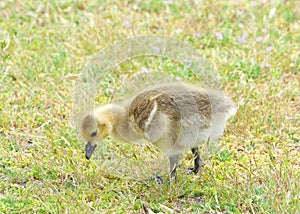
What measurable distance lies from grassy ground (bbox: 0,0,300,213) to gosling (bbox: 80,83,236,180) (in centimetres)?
27

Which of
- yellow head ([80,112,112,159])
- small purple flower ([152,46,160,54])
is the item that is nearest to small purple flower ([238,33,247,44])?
small purple flower ([152,46,160,54])

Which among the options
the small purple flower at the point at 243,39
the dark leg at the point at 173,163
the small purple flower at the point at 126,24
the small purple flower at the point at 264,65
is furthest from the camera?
the small purple flower at the point at 126,24

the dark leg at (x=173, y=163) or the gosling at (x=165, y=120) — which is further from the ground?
the gosling at (x=165, y=120)

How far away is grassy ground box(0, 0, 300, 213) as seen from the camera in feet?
13.0

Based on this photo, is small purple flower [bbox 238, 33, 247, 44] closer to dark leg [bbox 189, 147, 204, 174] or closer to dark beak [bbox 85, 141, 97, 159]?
dark leg [bbox 189, 147, 204, 174]

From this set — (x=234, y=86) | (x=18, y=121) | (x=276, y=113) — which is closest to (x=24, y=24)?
(x=18, y=121)

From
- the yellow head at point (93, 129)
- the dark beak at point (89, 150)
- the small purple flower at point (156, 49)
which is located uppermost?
the small purple flower at point (156, 49)

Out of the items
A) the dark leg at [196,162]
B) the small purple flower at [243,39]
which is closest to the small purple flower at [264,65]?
the small purple flower at [243,39]

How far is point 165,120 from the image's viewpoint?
405cm

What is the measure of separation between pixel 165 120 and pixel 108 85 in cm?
164

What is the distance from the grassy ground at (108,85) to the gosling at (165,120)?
272 millimetres

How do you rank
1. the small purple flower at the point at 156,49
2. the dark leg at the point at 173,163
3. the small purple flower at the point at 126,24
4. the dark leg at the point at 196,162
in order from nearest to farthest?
the dark leg at the point at 173,163 → the dark leg at the point at 196,162 → the small purple flower at the point at 156,49 → the small purple flower at the point at 126,24

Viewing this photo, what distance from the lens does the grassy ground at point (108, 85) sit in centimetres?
397

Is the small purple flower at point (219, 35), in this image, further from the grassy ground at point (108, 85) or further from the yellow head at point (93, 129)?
the yellow head at point (93, 129)
